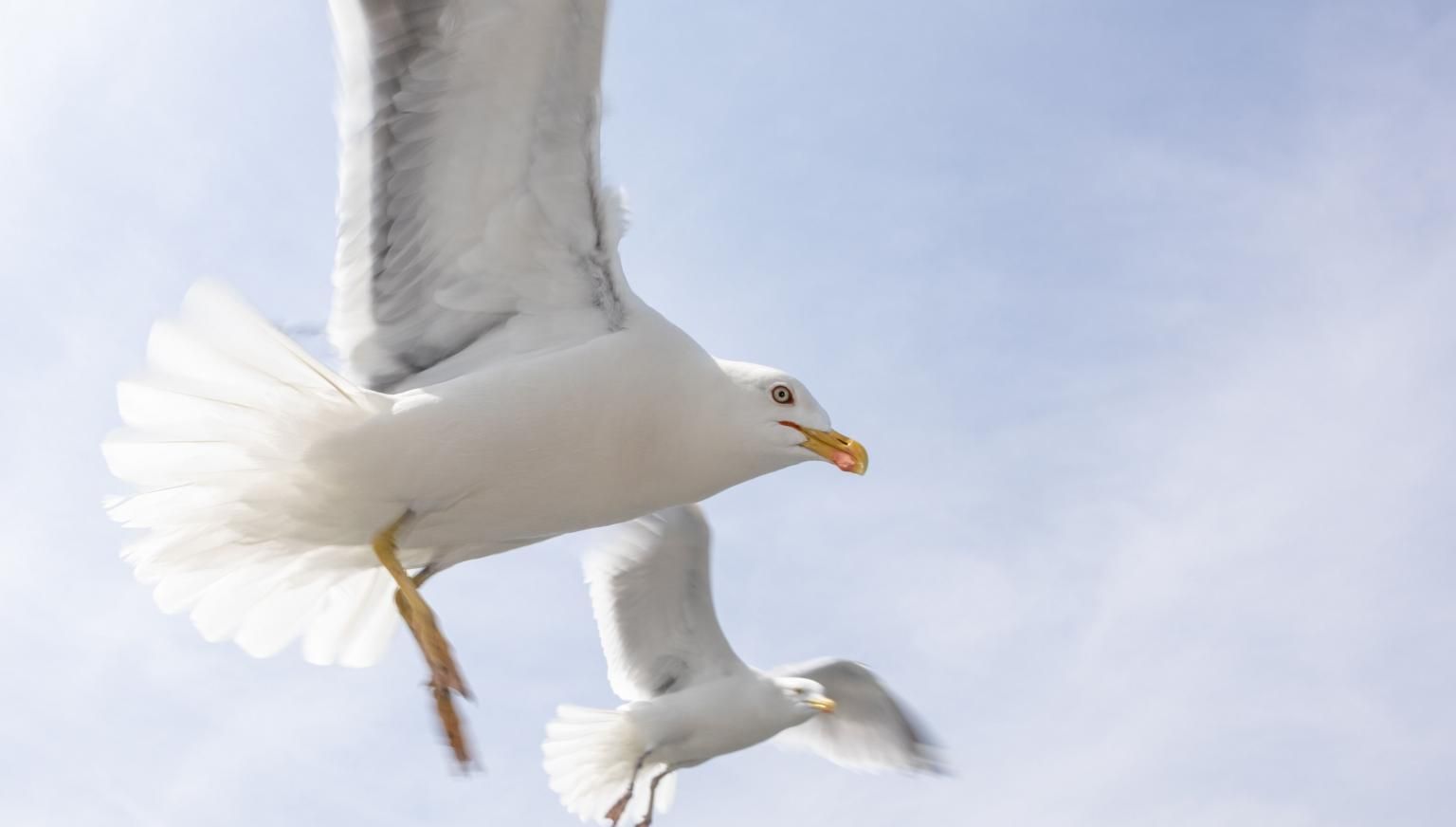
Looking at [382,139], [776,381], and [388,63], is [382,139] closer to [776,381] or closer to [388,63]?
[388,63]

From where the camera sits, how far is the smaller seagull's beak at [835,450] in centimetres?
504

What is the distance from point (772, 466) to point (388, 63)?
5.54ft

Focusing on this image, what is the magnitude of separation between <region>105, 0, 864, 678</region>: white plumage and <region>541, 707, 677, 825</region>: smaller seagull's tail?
4887 millimetres

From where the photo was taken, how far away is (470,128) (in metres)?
4.84

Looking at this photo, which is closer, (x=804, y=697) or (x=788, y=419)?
(x=788, y=419)

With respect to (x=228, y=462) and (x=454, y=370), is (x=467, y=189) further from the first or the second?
(x=228, y=462)

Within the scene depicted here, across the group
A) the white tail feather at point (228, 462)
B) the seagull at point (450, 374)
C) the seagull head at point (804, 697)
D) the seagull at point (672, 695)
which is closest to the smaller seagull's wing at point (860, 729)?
the seagull at point (672, 695)

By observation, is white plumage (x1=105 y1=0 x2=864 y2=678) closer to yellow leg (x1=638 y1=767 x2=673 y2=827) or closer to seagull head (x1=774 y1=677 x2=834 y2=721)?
seagull head (x1=774 y1=677 x2=834 y2=721)

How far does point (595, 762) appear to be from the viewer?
1005 cm

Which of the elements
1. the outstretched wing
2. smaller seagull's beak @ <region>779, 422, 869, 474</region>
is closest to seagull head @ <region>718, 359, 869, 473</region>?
smaller seagull's beak @ <region>779, 422, 869, 474</region>

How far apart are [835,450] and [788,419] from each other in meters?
0.19

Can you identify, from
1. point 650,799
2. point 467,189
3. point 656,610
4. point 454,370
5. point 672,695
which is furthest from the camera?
point 650,799

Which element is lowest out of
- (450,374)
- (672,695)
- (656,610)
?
(672,695)

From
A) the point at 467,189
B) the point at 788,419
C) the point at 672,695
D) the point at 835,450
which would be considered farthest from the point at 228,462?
the point at 672,695
